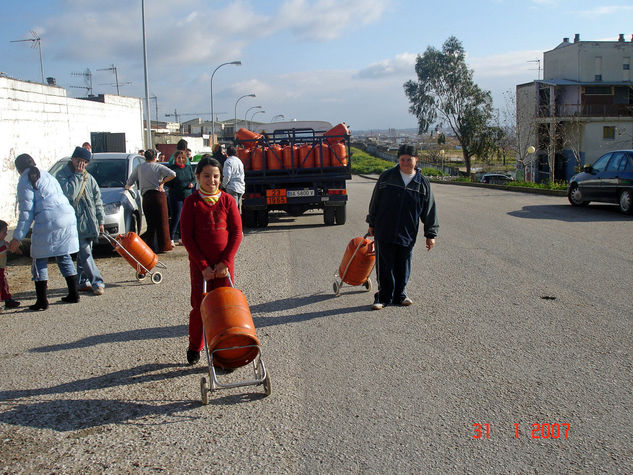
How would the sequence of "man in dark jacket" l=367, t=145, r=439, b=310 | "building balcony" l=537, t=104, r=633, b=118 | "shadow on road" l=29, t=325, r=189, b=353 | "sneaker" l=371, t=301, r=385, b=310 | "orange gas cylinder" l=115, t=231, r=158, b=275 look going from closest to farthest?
"shadow on road" l=29, t=325, r=189, b=353
"man in dark jacket" l=367, t=145, r=439, b=310
"sneaker" l=371, t=301, r=385, b=310
"orange gas cylinder" l=115, t=231, r=158, b=275
"building balcony" l=537, t=104, r=633, b=118

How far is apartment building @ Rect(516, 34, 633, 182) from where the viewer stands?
49.0 metres

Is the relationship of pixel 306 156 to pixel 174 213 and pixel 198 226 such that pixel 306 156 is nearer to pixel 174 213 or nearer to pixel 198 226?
pixel 174 213

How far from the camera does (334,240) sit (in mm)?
11539

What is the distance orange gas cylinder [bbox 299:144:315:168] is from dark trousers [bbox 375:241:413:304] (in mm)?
7286

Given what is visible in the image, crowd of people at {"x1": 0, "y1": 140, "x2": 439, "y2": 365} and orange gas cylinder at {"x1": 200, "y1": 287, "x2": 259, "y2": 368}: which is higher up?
crowd of people at {"x1": 0, "y1": 140, "x2": 439, "y2": 365}

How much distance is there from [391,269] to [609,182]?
34.4ft

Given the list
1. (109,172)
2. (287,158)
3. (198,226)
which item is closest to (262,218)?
(287,158)

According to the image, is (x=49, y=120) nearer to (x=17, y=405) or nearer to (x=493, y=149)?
(x=17, y=405)

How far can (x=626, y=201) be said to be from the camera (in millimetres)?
13898

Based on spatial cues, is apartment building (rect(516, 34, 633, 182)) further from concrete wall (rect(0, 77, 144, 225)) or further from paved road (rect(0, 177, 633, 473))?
paved road (rect(0, 177, 633, 473))

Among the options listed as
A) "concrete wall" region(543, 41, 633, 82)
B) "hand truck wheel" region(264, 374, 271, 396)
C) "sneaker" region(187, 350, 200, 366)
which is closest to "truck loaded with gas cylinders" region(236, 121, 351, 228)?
"sneaker" region(187, 350, 200, 366)

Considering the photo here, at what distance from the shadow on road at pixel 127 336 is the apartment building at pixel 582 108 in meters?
45.7

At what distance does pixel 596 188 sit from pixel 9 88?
1606 cm
